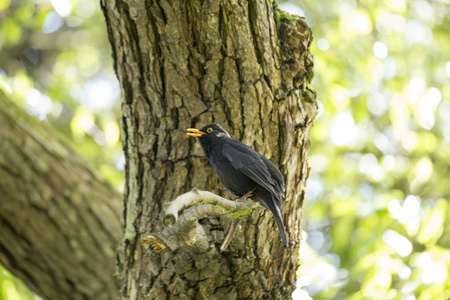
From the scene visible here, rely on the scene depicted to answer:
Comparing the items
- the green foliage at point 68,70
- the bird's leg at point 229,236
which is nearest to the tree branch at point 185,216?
the bird's leg at point 229,236

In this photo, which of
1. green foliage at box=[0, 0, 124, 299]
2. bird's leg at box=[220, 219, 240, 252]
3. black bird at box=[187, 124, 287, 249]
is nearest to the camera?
bird's leg at box=[220, 219, 240, 252]

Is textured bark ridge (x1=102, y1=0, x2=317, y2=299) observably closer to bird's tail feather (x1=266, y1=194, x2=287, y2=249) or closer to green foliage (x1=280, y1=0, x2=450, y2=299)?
bird's tail feather (x1=266, y1=194, x2=287, y2=249)

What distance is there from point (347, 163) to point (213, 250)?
4.32m

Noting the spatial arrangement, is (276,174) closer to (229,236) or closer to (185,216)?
(229,236)

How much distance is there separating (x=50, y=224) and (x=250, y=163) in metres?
1.70

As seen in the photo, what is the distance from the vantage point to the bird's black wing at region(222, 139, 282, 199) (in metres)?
2.91

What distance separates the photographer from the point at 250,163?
2.97 meters

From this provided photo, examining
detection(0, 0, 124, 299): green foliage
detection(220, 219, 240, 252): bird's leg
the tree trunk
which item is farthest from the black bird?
detection(0, 0, 124, 299): green foliage

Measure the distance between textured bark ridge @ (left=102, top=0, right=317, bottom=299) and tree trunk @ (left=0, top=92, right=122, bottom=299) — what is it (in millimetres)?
806

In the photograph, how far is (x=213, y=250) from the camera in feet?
8.87

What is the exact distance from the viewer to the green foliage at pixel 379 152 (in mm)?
4156

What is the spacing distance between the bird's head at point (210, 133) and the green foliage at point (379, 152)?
5.31 feet

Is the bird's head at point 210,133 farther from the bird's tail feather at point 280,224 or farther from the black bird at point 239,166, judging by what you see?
the bird's tail feather at point 280,224

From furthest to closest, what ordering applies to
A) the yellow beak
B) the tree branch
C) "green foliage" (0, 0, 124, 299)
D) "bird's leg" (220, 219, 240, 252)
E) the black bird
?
"green foliage" (0, 0, 124, 299) < the yellow beak < the black bird < "bird's leg" (220, 219, 240, 252) < the tree branch
